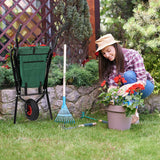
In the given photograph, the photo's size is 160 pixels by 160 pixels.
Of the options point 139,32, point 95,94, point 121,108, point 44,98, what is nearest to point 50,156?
point 121,108

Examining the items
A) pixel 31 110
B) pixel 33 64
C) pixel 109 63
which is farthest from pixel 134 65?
pixel 31 110

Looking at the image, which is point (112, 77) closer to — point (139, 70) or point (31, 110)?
point (139, 70)

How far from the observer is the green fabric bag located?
2789 millimetres

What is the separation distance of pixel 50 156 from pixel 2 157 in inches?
14.4

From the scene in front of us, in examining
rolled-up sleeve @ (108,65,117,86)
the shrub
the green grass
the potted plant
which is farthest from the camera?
the shrub

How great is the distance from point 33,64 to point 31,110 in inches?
20.7

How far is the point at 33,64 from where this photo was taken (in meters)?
2.87

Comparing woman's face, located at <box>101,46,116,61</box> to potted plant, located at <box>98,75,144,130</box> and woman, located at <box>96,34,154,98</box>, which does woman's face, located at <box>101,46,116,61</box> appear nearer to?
woman, located at <box>96,34,154,98</box>

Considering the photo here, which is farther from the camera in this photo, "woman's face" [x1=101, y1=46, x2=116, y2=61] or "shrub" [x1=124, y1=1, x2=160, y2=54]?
"shrub" [x1=124, y1=1, x2=160, y2=54]

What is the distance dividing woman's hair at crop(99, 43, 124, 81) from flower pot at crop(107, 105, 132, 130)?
1.46 ft

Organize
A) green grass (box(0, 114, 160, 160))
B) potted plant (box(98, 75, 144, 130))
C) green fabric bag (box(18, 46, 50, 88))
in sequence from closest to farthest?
green grass (box(0, 114, 160, 160)), potted plant (box(98, 75, 144, 130)), green fabric bag (box(18, 46, 50, 88))

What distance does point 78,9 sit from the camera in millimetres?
3984

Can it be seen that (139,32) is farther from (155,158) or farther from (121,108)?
(155,158)

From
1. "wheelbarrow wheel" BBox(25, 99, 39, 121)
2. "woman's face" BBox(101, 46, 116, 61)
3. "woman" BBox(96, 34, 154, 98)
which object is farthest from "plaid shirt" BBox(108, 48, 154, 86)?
"wheelbarrow wheel" BBox(25, 99, 39, 121)
